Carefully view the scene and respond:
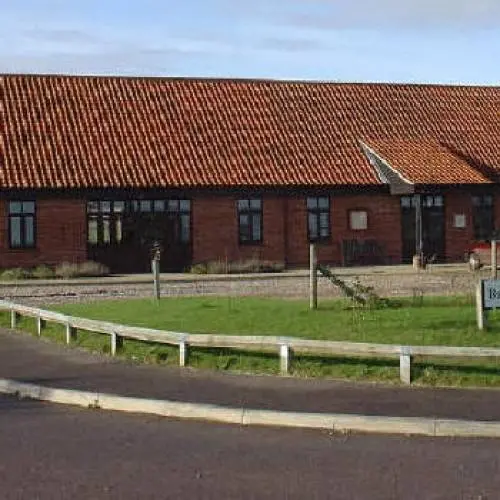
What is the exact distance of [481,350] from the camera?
34.7ft

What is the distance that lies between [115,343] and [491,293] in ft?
16.8

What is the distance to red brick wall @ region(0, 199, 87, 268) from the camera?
1331 inches

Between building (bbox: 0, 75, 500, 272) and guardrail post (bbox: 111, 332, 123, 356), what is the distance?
20409 millimetres

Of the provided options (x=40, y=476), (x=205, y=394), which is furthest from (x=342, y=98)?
(x=40, y=476)

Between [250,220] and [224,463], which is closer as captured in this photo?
[224,463]

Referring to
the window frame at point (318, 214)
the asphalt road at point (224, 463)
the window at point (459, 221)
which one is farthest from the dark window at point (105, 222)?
the asphalt road at point (224, 463)

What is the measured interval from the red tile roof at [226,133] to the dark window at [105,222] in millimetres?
940

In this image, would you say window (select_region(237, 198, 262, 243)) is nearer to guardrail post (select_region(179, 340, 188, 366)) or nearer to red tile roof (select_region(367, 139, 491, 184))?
red tile roof (select_region(367, 139, 491, 184))

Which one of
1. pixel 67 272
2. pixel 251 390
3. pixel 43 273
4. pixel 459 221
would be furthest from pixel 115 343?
pixel 459 221

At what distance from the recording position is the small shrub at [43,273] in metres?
32.4

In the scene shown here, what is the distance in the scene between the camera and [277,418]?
905cm

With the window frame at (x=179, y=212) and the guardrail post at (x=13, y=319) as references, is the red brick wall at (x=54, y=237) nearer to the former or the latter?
the window frame at (x=179, y=212)

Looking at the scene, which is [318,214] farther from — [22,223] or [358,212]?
[22,223]

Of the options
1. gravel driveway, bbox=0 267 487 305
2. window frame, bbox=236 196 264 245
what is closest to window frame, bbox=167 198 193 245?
window frame, bbox=236 196 264 245
